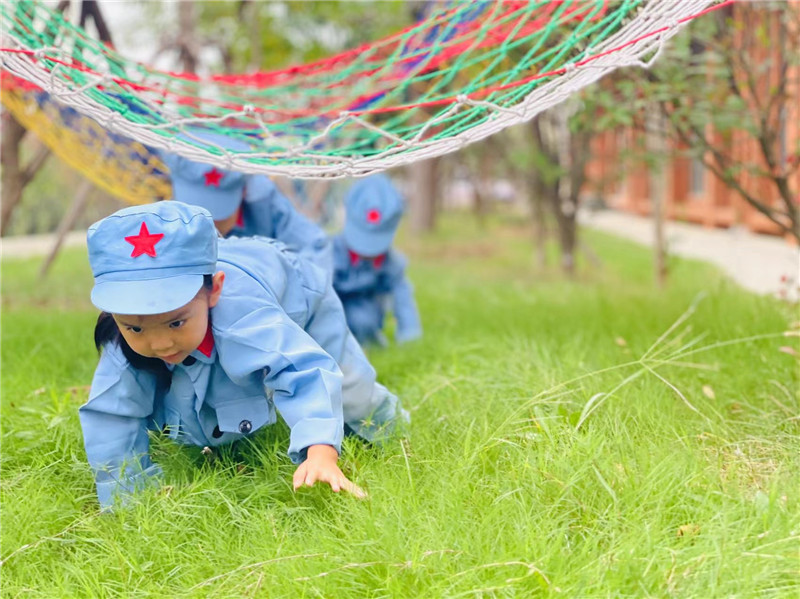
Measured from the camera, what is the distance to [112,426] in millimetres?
2002

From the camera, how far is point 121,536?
70.9 inches

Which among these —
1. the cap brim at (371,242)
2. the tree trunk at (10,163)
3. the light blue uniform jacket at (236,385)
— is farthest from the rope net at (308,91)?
the tree trunk at (10,163)

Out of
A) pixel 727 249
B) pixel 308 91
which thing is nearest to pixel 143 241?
pixel 308 91

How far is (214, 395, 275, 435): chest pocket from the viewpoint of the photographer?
2.04 metres

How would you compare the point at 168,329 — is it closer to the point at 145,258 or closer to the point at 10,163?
the point at 145,258

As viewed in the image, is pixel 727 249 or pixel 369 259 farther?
pixel 727 249

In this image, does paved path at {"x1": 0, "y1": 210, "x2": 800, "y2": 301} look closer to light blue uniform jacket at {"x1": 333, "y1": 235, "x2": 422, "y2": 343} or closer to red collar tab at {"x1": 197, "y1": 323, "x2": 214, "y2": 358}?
light blue uniform jacket at {"x1": 333, "y1": 235, "x2": 422, "y2": 343}

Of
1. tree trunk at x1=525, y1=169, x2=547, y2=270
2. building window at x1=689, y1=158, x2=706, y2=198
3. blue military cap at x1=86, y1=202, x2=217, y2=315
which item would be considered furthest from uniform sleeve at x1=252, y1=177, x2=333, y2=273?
building window at x1=689, y1=158, x2=706, y2=198

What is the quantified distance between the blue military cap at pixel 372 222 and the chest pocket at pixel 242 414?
1705mm

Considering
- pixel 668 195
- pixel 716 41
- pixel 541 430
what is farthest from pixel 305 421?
pixel 668 195

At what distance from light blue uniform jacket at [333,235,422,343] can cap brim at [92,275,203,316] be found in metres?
1.99

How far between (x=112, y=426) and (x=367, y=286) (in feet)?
6.33

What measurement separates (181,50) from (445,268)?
3.08 m

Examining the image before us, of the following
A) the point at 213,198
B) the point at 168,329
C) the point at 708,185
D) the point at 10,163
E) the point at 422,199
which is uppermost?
the point at 10,163
